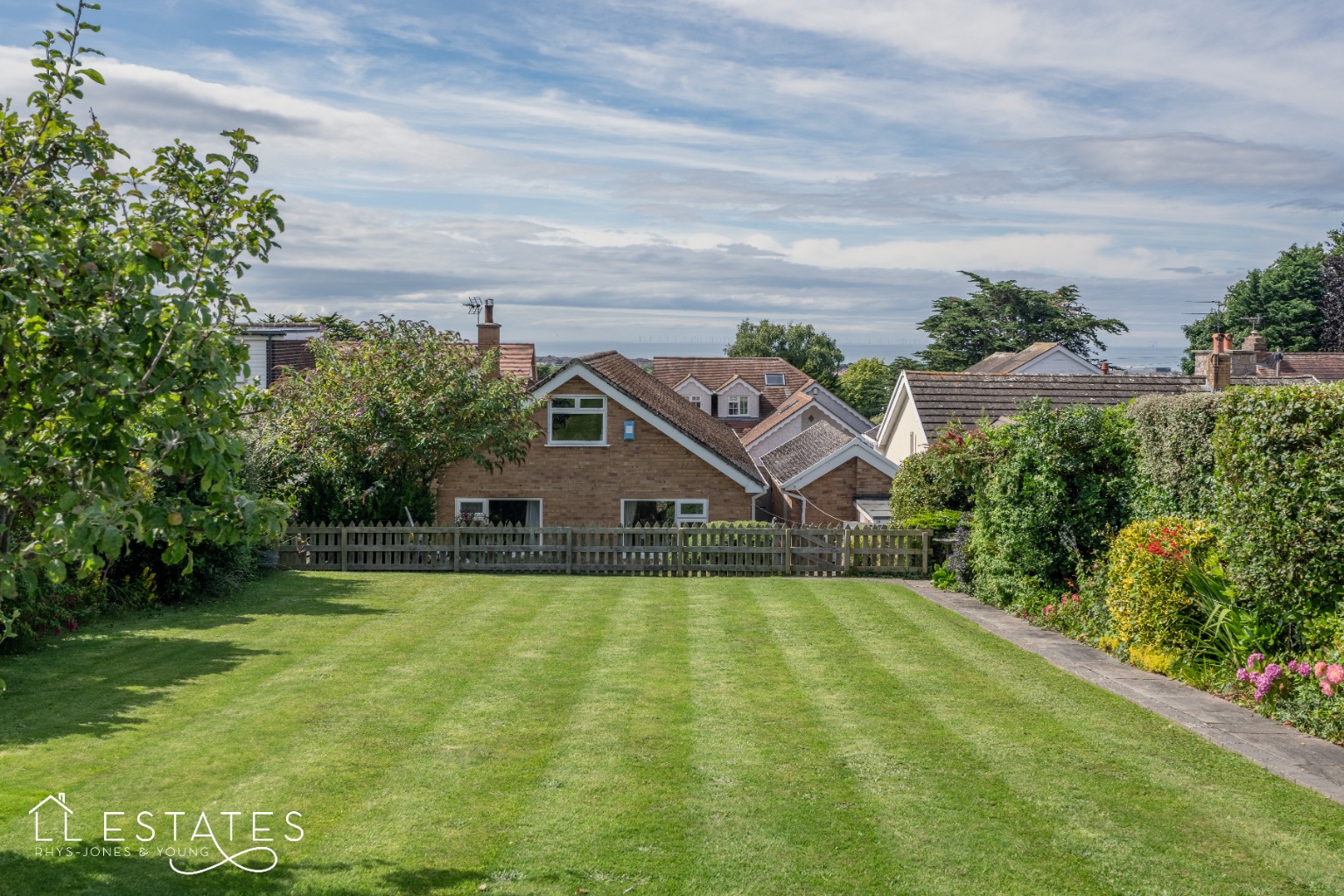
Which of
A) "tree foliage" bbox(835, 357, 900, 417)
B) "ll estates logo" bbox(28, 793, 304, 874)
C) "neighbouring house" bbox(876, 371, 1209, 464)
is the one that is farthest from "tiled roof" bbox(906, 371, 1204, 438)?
"tree foliage" bbox(835, 357, 900, 417)

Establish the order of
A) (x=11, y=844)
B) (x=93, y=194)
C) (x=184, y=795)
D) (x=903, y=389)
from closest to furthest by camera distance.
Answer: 1. (x=93, y=194)
2. (x=11, y=844)
3. (x=184, y=795)
4. (x=903, y=389)

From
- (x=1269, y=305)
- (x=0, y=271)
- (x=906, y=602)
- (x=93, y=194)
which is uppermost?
(x=1269, y=305)

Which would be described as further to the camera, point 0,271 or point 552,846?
point 552,846

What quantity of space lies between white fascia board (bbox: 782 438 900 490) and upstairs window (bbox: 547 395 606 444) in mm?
6185

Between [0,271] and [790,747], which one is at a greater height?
[0,271]

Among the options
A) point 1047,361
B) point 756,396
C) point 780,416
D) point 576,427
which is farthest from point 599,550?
point 756,396

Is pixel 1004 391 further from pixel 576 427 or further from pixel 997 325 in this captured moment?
pixel 997 325

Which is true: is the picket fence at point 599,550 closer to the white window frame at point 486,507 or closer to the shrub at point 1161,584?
the white window frame at point 486,507

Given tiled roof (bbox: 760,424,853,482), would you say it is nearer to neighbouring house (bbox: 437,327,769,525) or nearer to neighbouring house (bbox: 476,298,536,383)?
neighbouring house (bbox: 437,327,769,525)

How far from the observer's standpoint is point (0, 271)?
15.8 ft

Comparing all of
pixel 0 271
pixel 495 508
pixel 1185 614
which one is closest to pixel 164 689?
pixel 0 271

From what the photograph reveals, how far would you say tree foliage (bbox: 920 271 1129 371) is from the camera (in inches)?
2968

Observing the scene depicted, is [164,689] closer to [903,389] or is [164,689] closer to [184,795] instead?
[184,795]

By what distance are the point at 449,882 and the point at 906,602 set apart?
42.0 feet
